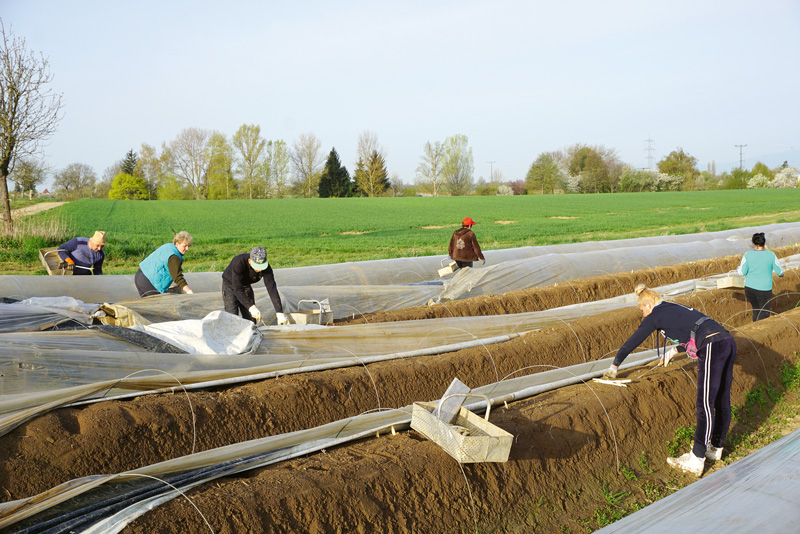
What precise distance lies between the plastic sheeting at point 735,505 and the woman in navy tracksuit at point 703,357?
2.40 ft

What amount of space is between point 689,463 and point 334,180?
56.3 metres

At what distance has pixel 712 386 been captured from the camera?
15.1ft

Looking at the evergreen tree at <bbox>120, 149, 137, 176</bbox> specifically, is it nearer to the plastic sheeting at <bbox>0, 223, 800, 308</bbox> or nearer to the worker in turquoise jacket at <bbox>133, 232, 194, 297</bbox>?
the plastic sheeting at <bbox>0, 223, 800, 308</bbox>

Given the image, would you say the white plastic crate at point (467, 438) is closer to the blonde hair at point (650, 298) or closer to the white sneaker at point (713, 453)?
the blonde hair at point (650, 298)

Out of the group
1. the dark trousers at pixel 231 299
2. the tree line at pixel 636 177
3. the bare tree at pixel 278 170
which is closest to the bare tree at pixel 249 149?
the bare tree at pixel 278 170

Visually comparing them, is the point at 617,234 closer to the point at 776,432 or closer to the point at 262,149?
the point at 776,432

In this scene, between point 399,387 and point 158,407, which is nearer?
point 158,407

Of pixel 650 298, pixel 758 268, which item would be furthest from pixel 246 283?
pixel 758 268

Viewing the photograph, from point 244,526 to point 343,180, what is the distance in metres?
57.6

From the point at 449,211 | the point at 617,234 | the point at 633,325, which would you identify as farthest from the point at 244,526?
the point at 449,211

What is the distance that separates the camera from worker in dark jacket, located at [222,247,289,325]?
6441 millimetres

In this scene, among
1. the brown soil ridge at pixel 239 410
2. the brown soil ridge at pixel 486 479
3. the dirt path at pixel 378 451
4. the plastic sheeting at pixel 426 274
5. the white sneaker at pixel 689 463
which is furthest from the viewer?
the plastic sheeting at pixel 426 274

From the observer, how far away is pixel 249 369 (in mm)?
5406

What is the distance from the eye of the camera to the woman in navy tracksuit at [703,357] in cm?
456
